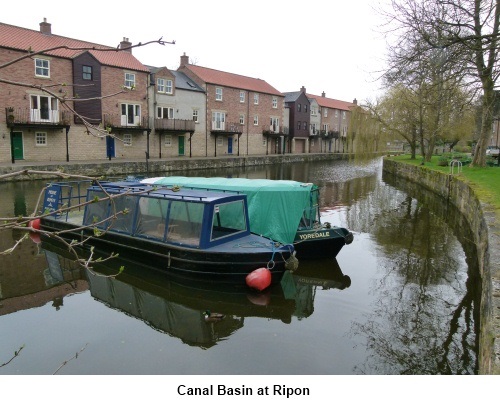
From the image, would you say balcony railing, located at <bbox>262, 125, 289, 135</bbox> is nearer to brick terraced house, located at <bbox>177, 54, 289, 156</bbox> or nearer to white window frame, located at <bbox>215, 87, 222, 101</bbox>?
brick terraced house, located at <bbox>177, 54, 289, 156</bbox>

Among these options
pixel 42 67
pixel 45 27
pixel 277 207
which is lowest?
pixel 277 207

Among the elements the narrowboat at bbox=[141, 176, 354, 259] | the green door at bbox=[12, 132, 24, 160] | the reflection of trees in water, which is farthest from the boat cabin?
the green door at bbox=[12, 132, 24, 160]

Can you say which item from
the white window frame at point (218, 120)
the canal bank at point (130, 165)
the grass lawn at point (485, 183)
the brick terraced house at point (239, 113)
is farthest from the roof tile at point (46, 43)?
the grass lawn at point (485, 183)

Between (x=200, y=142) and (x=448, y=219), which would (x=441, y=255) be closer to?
(x=448, y=219)

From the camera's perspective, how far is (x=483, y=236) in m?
10.1

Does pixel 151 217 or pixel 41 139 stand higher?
pixel 41 139

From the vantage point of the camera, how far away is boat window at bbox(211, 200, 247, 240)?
32.6 feet

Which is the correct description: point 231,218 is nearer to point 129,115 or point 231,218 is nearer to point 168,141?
point 129,115

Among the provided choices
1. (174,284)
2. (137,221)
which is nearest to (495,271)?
(174,284)

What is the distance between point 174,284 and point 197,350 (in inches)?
107

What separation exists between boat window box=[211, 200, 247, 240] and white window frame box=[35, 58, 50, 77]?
22.3 metres

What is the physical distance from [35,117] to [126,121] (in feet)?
22.1

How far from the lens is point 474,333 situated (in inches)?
281

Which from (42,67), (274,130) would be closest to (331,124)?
(274,130)
